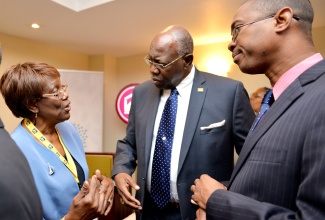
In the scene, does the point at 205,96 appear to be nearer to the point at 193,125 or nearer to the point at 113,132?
the point at 193,125

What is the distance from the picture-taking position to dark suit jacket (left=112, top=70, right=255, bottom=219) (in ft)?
4.78

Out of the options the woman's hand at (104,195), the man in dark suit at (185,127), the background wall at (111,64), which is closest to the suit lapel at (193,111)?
the man in dark suit at (185,127)

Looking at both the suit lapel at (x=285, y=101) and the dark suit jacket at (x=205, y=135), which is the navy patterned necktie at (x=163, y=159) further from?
the suit lapel at (x=285, y=101)

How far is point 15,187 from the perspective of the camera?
752mm

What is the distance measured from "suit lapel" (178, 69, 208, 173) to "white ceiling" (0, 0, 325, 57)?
1.52 metres

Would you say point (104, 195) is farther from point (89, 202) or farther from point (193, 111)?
point (193, 111)

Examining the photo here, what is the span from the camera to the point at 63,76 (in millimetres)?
4395

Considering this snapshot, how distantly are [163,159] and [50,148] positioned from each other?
0.63 meters

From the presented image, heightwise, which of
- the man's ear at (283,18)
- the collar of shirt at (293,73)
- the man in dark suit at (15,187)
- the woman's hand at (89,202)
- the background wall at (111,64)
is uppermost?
the background wall at (111,64)

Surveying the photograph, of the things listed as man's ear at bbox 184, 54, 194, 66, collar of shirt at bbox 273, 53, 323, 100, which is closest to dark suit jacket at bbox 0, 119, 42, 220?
collar of shirt at bbox 273, 53, 323, 100

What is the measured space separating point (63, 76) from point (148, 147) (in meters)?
3.34

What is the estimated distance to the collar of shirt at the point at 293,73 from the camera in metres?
0.90

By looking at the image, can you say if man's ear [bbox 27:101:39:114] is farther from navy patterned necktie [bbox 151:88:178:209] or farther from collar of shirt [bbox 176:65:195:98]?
collar of shirt [bbox 176:65:195:98]

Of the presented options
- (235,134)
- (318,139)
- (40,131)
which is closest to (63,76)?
(40,131)
